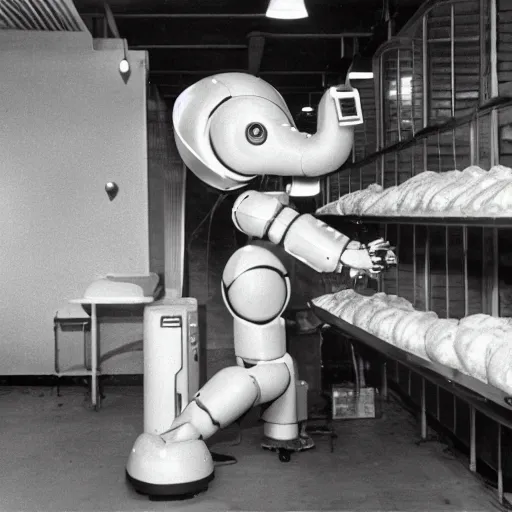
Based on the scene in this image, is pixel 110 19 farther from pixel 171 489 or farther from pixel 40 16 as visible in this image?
pixel 171 489

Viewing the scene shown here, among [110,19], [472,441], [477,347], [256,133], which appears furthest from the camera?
[110,19]

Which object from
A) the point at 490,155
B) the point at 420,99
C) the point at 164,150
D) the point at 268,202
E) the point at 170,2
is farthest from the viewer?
the point at 164,150

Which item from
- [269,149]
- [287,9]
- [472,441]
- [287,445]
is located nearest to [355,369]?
[287,445]

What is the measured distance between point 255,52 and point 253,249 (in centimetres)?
396

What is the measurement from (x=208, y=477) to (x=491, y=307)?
1514 mm

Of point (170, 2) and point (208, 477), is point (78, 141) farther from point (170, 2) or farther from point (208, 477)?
point (208, 477)

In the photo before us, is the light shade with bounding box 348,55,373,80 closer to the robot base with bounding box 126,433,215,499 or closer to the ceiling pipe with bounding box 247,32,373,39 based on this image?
the ceiling pipe with bounding box 247,32,373,39

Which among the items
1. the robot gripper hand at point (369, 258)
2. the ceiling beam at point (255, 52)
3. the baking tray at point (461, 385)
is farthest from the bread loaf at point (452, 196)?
the ceiling beam at point (255, 52)

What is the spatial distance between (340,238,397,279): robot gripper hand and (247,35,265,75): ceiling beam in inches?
148

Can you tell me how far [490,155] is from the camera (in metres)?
3.74

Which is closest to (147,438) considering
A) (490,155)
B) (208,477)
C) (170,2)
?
(208,477)

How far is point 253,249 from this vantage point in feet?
14.3

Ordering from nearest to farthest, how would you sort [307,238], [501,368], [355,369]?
[501,368]
[307,238]
[355,369]

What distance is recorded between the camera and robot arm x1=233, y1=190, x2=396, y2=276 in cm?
390
